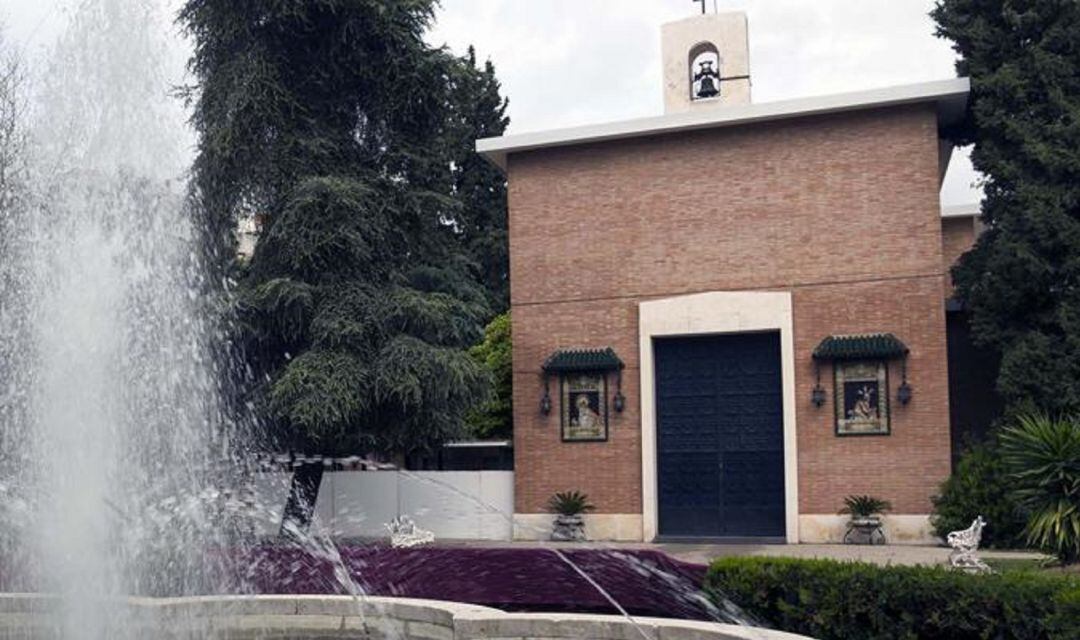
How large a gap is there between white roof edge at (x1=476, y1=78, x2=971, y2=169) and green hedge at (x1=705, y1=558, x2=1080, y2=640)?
36.4 ft

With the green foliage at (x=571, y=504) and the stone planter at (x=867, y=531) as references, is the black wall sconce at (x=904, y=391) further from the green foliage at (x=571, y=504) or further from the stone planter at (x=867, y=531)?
the green foliage at (x=571, y=504)

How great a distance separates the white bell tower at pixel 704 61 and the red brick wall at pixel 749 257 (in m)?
1.76

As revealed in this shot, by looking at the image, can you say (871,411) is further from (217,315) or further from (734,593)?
(217,315)

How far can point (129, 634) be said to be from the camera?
961 cm

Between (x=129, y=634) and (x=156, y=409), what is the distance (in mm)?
2568

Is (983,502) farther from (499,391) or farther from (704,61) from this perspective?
(499,391)

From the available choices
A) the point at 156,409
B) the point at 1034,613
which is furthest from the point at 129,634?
the point at 1034,613

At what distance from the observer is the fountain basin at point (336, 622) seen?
29.7ft

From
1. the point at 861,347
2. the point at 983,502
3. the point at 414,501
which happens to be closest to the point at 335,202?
the point at 414,501

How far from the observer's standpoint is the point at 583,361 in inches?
818

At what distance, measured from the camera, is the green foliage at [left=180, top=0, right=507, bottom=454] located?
1970cm

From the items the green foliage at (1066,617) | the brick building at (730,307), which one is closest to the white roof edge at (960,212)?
the brick building at (730,307)

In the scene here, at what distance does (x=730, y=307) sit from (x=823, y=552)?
15.1ft

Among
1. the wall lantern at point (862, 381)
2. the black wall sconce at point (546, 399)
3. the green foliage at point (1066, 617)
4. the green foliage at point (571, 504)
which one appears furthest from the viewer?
the black wall sconce at point (546, 399)
